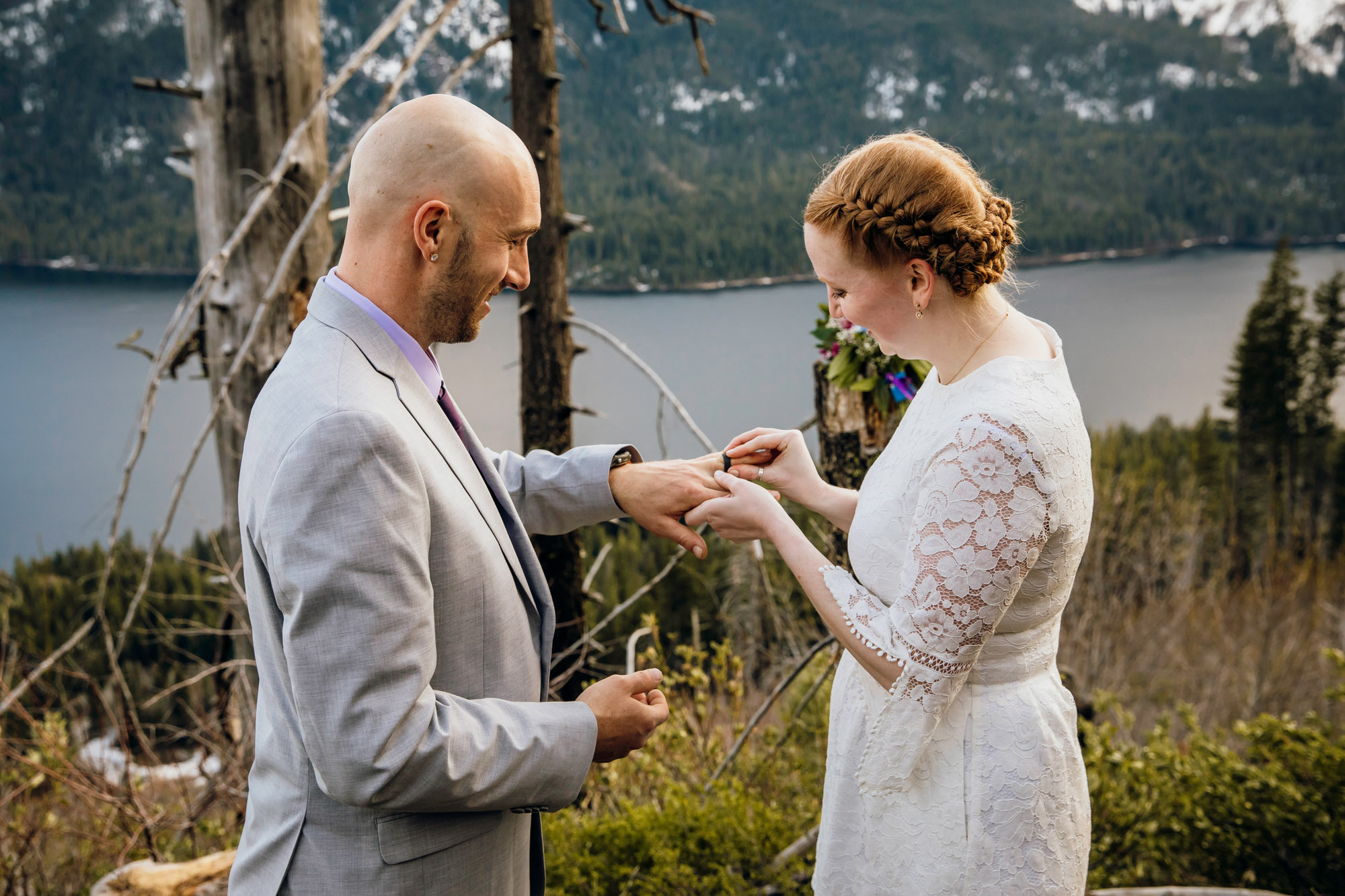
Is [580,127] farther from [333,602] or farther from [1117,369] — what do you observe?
[333,602]

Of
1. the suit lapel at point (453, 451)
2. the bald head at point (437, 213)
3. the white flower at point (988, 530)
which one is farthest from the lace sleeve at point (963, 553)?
the bald head at point (437, 213)

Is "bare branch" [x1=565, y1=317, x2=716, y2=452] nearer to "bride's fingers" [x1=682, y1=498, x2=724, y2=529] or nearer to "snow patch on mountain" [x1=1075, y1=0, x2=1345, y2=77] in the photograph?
"bride's fingers" [x1=682, y1=498, x2=724, y2=529]

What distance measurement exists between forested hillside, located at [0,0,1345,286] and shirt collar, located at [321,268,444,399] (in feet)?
14.2

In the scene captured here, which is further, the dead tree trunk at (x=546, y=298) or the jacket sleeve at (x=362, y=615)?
the dead tree trunk at (x=546, y=298)

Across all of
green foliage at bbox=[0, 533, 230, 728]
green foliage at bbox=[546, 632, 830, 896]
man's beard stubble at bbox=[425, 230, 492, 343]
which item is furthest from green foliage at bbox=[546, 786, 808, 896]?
green foliage at bbox=[0, 533, 230, 728]

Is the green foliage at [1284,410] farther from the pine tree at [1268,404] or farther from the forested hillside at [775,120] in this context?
the forested hillside at [775,120]

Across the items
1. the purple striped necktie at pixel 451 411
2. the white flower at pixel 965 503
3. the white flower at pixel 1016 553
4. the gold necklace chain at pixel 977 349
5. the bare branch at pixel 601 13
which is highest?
the bare branch at pixel 601 13

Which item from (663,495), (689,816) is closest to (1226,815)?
(689,816)

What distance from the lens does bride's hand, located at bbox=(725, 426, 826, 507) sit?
1.74m

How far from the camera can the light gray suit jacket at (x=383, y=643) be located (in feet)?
3.01

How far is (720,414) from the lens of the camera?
731 cm

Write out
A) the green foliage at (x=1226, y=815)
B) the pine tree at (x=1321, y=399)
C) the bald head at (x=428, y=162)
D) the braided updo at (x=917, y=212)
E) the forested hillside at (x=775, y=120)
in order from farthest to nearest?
the pine tree at (x=1321, y=399)
the forested hillside at (x=775, y=120)
the green foliage at (x=1226, y=815)
the braided updo at (x=917, y=212)
the bald head at (x=428, y=162)

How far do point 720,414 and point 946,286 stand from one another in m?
5.96

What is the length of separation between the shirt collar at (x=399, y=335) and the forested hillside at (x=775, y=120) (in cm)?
434
